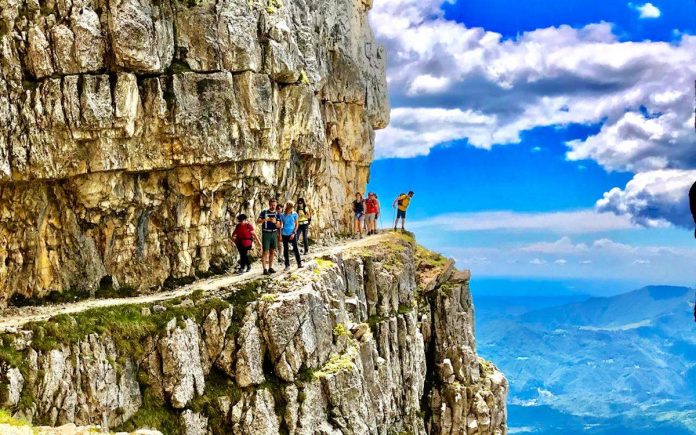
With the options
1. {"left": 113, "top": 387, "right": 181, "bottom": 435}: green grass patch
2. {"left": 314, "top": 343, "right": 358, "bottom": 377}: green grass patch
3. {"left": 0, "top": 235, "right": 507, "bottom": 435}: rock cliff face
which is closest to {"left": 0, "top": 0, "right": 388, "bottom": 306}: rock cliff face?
{"left": 0, "top": 235, "right": 507, "bottom": 435}: rock cliff face

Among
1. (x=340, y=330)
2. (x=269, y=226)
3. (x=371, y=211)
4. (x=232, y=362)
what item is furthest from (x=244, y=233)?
(x=371, y=211)

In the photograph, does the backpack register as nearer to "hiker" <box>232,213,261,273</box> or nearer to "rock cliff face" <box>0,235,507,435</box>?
"hiker" <box>232,213,261,273</box>

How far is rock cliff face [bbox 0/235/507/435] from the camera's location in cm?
2862

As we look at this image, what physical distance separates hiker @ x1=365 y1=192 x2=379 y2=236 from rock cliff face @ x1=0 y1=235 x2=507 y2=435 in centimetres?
903

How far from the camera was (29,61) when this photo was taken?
113 ft

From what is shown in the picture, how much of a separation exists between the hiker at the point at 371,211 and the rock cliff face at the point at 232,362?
29.6 ft

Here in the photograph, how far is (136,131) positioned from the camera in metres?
37.9

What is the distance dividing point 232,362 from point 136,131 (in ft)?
45.1

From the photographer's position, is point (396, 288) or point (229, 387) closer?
point (229, 387)

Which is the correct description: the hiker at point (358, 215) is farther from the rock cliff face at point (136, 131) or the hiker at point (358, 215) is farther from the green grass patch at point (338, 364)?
the green grass patch at point (338, 364)

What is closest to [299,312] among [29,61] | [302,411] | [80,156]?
[302,411]

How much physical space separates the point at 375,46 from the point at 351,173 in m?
14.9

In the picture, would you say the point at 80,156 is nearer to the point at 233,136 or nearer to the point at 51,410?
the point at 233,136

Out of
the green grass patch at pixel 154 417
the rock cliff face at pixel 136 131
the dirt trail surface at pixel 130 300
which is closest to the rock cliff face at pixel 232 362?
the green grass patch at pixel 154 417
